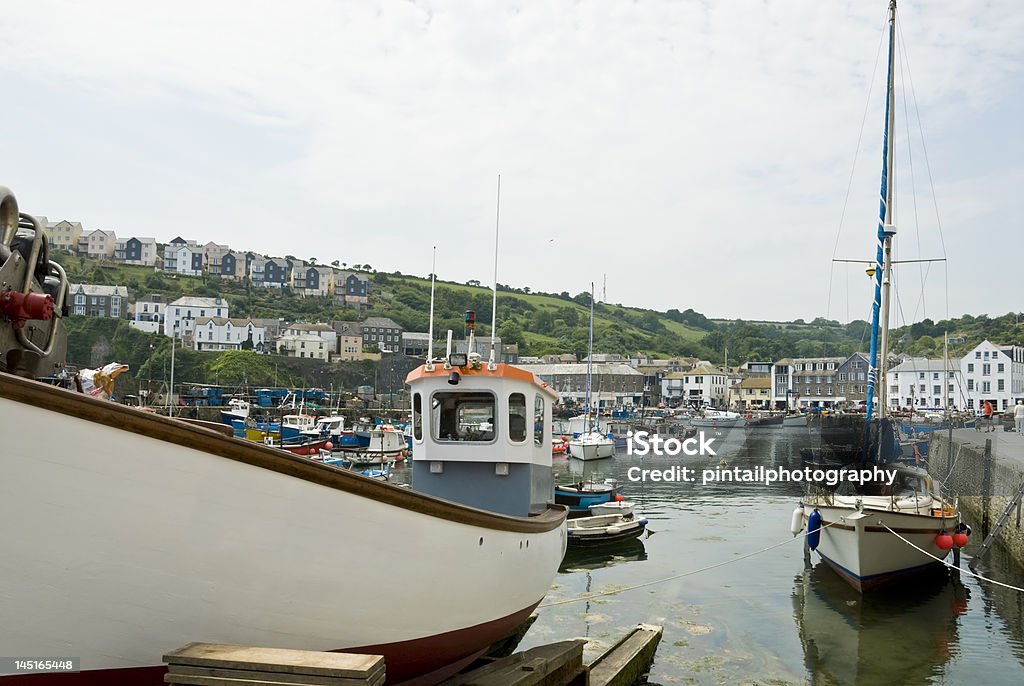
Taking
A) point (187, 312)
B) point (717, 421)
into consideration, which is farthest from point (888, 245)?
point (187, 312)

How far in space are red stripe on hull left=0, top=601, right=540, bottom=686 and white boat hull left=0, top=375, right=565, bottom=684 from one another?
0.08ft

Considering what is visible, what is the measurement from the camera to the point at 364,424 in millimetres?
51750

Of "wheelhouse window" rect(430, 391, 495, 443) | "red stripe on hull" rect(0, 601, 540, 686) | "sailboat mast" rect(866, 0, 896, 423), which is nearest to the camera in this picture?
"red stripe on hull" rect(0, 601, 540, 686)

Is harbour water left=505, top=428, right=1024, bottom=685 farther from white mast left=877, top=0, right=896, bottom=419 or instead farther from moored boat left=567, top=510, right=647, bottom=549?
white mast left=877, top=0, right=896, bottom=419

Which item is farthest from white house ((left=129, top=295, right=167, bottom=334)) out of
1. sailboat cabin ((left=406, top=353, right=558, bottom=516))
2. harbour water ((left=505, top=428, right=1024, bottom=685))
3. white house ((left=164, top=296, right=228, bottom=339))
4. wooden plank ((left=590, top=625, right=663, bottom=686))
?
wooden plank ((left=590, top=625, right=663, bottom=686))

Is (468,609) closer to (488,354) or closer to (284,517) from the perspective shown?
(284,517)

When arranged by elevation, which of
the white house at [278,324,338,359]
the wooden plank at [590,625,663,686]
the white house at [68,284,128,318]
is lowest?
the wooden plank at [590,625,663,686]

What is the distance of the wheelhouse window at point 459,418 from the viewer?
8.19 meters

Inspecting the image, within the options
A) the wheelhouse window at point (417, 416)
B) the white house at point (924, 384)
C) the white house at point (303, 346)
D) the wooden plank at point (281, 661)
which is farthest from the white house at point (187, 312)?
the wooden plank at point (281, 661)

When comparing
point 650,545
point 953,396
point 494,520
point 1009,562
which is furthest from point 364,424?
point 953,396

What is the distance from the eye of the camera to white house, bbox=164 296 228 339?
103812 mm

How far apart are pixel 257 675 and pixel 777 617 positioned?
441 inches

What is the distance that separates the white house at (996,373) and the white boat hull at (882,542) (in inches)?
2951

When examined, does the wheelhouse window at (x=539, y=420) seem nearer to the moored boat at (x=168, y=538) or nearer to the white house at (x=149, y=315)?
the moored boat at (x=168, y=538)
